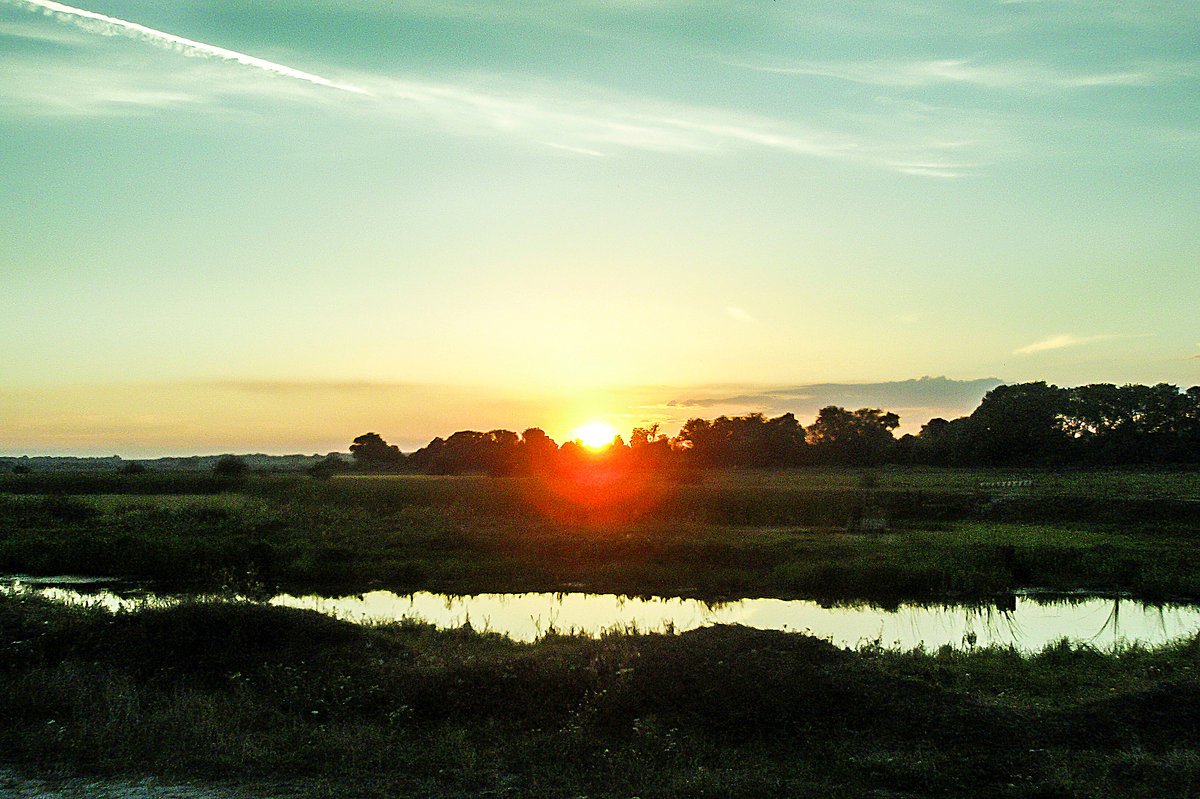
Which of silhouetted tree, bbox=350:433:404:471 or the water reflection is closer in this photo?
the water reflection

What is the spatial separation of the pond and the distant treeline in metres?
57.7

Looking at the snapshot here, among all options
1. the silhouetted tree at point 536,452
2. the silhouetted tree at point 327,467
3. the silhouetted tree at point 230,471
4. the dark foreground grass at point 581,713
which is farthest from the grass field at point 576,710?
the silhouetted tree at point 536,452

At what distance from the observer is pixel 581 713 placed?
→ 34.9 feet

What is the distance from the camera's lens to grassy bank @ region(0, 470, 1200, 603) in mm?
26844

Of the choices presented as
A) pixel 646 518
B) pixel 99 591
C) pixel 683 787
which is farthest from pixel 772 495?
pixel 683 787

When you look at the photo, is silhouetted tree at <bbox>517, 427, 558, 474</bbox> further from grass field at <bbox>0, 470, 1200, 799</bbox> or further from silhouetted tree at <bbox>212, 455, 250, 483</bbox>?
grass field at <bbox>0, 470, 1200, 799</bbox>

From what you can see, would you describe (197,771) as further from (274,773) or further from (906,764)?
(906,764)

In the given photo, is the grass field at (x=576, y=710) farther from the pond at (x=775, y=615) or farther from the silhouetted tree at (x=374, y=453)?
the silhouetted tree at (x=374, y=453)

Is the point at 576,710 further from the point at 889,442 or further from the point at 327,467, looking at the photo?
the point at 889,442

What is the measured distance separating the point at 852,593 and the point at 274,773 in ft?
67.7

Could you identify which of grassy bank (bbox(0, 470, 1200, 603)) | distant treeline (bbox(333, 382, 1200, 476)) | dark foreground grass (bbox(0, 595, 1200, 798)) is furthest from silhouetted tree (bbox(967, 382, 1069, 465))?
dark foreground grass (bbox(0, 595, 1200, 798))

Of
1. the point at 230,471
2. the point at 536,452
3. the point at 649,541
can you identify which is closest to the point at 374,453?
the point at 536,452

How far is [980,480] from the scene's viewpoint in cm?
6700

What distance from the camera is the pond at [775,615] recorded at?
19484mm
